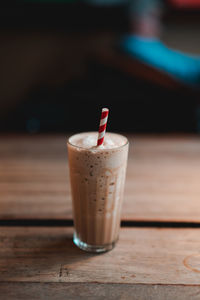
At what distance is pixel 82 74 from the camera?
9.77 feet

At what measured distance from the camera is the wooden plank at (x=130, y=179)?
2.52 feet

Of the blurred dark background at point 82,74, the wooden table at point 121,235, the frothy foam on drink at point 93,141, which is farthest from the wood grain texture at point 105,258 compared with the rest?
the blurred dark background at point 82,74

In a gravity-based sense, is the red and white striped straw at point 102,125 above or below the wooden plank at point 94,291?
above

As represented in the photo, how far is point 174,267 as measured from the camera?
0.59 metres

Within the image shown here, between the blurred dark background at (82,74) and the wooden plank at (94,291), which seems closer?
the wooden plank at (94,291)

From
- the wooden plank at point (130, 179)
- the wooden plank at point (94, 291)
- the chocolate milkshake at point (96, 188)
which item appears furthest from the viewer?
the wooden plank at point (130, 179)

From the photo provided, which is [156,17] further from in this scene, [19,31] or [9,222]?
[9,222]

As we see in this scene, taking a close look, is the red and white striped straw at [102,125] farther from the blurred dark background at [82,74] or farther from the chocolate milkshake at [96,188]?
the blurred dark background at [82,74]

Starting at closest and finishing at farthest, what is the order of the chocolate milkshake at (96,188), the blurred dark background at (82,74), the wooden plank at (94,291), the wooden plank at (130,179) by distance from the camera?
the wooden plank at (94,291)
the chocolate milkshake at (96,188)
the wooden plank at (130,179)
the blurred dark background at (82,74)

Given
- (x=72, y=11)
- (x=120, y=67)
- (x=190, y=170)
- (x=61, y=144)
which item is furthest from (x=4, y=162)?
(x=72, y=11)

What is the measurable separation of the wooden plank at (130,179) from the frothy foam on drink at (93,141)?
0.68 ft

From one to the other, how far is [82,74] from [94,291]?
2660mm

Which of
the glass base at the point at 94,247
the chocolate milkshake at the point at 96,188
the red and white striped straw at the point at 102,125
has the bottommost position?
the glass base at the point at 94,247

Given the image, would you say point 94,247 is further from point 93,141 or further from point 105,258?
point 93,141
